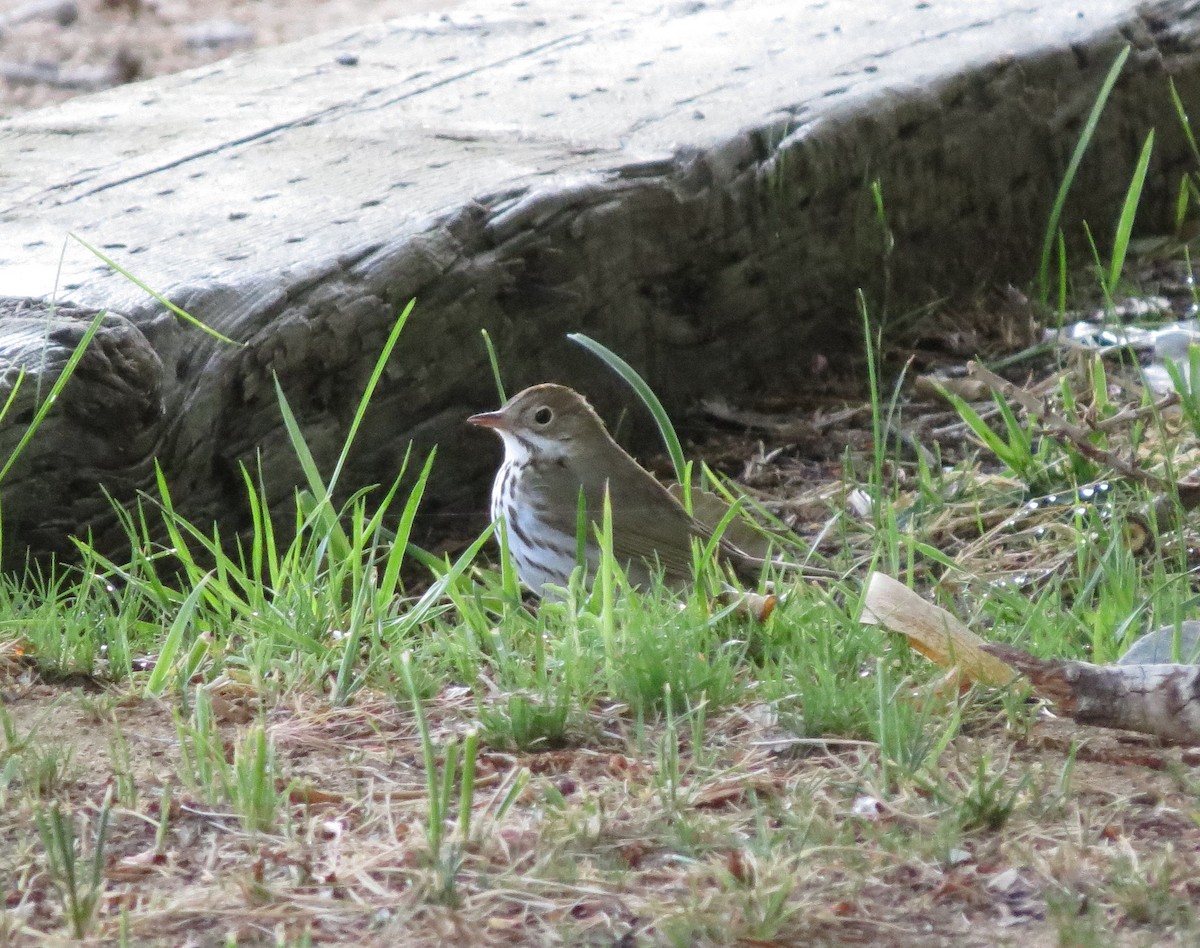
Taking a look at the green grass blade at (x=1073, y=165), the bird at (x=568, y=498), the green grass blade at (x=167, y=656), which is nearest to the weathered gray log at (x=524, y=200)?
the bird at (x=568, y=498)

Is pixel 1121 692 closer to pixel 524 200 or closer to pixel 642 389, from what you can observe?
pixel 642 389

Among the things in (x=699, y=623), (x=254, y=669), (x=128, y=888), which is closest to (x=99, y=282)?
(x=254, y=669)

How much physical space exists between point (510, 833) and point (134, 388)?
5.87 ft

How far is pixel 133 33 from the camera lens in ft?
32.1

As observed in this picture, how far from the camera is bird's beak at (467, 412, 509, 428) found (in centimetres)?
423

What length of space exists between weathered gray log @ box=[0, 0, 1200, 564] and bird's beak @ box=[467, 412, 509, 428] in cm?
23

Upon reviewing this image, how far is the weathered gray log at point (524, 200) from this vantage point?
155 inches

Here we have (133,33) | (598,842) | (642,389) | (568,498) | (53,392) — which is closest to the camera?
(598,842)

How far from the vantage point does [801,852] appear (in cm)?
211

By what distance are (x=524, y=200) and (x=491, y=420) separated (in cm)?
64

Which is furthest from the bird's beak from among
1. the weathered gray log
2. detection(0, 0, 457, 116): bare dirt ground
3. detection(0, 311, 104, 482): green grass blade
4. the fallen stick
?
detection(0, 0, 457, 116): bare dirt ground

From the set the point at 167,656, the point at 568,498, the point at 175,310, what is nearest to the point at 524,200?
the point at 568,498

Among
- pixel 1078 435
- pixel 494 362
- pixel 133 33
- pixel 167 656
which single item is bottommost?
pixel 1078 435

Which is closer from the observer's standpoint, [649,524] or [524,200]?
[649,524]
